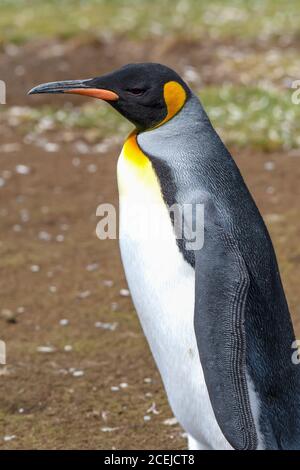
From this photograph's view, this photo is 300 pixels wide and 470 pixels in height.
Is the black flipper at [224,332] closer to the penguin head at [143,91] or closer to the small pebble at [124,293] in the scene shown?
the penguin head at [143,91]

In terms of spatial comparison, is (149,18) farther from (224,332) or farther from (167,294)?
(224,332)

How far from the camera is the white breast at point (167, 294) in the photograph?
2.83 metres

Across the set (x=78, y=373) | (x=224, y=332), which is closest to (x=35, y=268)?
(x=78, y=373)

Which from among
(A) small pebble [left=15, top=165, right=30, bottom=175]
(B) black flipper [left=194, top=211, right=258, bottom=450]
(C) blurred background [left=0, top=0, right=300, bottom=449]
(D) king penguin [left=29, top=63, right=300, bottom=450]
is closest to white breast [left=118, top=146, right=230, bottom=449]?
(D) king penguin [left=29, top=63, right=300, bottom=450]

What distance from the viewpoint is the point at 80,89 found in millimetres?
2908

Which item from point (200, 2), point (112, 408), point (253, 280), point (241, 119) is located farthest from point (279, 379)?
point (200, 2)

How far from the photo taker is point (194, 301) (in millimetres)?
2803

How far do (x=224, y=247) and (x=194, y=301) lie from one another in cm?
19

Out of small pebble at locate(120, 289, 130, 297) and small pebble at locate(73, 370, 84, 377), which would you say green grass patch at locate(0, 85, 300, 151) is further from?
small pebble at locate(73, 370, 84, 377)

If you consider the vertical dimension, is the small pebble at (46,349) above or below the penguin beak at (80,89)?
below

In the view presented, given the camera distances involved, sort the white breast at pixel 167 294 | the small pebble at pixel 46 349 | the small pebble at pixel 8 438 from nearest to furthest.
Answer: the white breast at pixel 167 294
the small pebble at pixel 8 438
the small pebble at pixel 46 349

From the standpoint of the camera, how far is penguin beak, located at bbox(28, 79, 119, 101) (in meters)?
2.88

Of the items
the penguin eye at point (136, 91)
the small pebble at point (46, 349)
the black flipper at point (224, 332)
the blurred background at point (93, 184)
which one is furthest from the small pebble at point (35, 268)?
the black flipper at point (224, 332)

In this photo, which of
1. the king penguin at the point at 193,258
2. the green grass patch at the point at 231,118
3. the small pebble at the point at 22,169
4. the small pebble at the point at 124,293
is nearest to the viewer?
the king penguin at the point at 193,258
